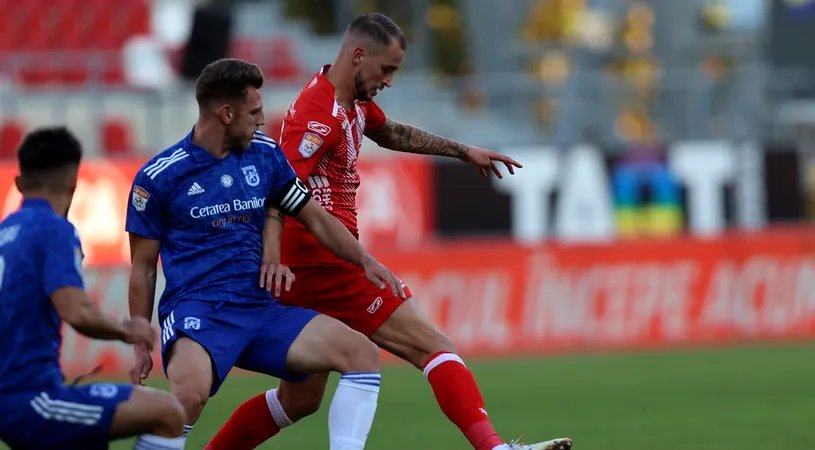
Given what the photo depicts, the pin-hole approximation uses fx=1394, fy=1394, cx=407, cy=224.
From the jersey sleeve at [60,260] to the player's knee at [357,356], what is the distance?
1558mm

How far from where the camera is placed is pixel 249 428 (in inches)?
290

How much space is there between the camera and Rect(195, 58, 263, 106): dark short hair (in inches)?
252

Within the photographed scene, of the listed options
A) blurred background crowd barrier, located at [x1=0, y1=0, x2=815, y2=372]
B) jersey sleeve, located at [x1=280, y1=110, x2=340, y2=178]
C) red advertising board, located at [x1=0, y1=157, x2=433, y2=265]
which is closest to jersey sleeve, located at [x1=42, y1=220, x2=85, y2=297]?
jersey sleeve, located at [x1=280, y1=110, x2=340, y2=178]

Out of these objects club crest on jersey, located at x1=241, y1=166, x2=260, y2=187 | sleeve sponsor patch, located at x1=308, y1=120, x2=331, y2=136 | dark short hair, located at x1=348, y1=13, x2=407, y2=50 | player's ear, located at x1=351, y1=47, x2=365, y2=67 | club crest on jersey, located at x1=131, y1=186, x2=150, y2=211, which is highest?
dark short hair, located at x1=348, y1=13, x2=407, y2=50

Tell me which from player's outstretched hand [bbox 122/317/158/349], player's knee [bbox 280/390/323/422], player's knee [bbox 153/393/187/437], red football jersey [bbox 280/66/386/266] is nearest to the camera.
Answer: player's outstretched hand [bbox 122/317/158/349]

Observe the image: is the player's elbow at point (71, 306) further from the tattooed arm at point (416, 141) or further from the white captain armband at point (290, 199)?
the tattooed arm at point (416, 141)

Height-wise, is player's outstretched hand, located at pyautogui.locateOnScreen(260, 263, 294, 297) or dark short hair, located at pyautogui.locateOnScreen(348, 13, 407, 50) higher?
dark short hair, located at pyautogui.locateOnScreen(348, 13, 407, 50)

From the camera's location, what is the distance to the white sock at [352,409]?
6.59 meters

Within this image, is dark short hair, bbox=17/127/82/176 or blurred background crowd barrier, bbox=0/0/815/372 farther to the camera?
blurred background crowd barrier, bbox=0/0/815/372

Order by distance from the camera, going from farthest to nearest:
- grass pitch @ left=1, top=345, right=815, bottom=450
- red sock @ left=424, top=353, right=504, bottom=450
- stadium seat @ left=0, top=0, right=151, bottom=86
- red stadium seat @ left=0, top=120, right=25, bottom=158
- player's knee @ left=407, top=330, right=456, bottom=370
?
stadium seat @ left=0, top=0, right=151, bottom=86
red stadium seat @ left=0, top=120, right=25, bottom=158
grass pitch @ left=1, top=345, right=815, bottom=450
player's knee @ left=407, top=330, right=456, bottom=370
red sock @ left=424, top=353, right=504, bottom=450

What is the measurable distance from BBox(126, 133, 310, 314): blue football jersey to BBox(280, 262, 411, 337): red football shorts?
558mm

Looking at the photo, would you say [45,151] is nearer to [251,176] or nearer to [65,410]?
[65,410]

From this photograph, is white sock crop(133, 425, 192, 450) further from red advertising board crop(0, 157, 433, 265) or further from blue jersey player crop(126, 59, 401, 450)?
red advertising board crop(0, 157, 433, 265)

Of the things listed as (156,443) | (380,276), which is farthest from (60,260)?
(380,276)
